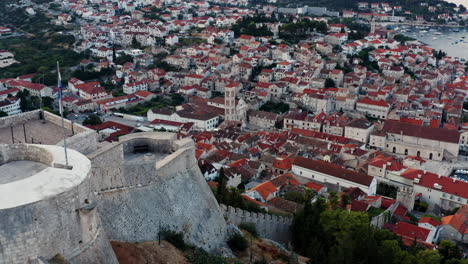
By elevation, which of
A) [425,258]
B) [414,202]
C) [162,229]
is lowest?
[414,202]

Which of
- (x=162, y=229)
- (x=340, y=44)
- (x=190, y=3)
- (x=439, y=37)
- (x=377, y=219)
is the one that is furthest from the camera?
(x=190, y=3)

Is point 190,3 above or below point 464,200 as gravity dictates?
above

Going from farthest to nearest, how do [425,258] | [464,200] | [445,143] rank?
[445,143]
[464,200]
[425,258]

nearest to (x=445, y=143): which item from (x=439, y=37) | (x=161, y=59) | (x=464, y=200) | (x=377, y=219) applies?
(x=464, y=200)

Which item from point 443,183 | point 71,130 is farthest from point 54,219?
point 443,183

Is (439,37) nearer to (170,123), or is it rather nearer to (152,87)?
(152,87)

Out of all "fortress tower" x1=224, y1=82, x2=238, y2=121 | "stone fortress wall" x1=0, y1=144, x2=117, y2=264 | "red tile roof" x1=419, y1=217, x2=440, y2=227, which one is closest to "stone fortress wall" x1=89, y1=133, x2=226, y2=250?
"stone fortress wall" x1=0, y1=144, x2=117, y2=264

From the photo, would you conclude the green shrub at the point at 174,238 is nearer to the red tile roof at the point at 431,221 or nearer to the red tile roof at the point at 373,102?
the red tile roof at the point at 431,221
